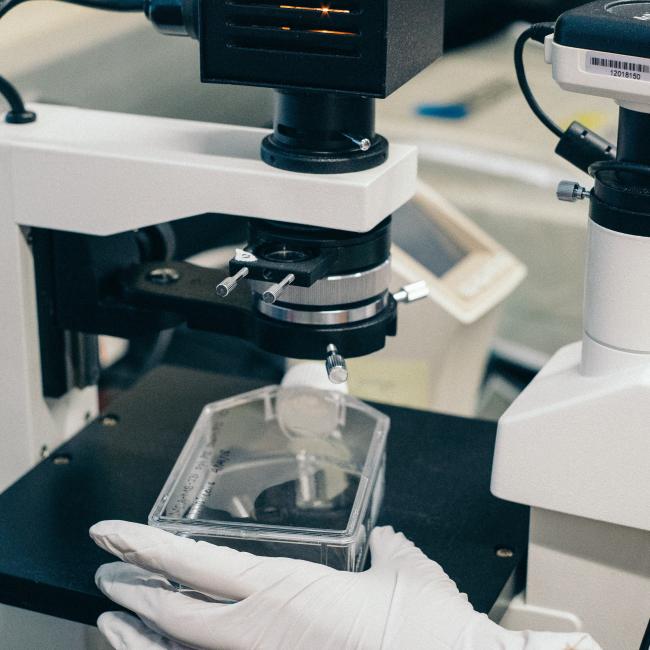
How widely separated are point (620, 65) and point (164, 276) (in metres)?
0.53

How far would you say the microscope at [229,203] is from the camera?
34.4 inches

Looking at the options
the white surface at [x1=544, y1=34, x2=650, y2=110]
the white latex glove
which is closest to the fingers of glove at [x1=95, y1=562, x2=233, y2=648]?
the white latex glove

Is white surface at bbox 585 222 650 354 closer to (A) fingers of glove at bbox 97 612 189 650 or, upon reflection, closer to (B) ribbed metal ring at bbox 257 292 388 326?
(B) ribbed metal ring at bbox 257 292 388 326

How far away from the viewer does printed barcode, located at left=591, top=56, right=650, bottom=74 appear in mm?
770

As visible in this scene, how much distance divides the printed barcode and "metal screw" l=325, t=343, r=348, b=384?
319mm

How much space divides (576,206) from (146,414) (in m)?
1.33

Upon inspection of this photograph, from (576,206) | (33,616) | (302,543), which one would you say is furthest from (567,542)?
(576,206)

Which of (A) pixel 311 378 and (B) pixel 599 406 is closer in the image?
(B) pixel 599 406

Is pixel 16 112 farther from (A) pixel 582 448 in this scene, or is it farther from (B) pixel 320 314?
(A) pixel 582 448

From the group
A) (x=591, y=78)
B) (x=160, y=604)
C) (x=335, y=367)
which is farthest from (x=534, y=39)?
(x=160, y=604)

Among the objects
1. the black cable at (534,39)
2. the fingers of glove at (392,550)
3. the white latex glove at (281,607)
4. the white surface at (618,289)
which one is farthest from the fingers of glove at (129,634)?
the black cable at (534,39)

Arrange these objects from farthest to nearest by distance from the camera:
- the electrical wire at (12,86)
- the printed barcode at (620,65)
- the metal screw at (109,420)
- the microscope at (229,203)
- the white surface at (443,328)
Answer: the white surface at (443,328), the metal screw at (109,420), the electrical wire at (12,86), the microscope at (229,203), the printed barcode at (620,65)

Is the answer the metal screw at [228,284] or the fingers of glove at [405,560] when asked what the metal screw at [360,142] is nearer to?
the metal screw at [228,284]

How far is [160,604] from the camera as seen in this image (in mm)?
878
